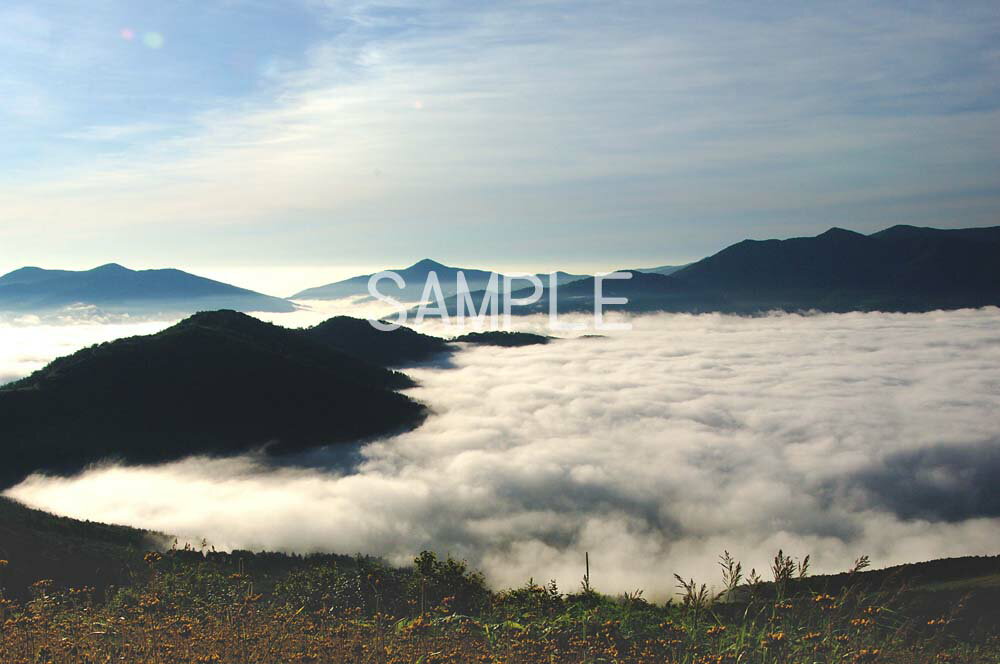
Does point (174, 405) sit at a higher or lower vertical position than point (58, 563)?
lower

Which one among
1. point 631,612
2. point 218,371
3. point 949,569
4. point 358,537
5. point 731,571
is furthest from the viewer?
point 218,371

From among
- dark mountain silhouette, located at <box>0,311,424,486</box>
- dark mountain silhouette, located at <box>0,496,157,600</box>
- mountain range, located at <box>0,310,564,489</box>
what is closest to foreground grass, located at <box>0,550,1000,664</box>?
dark mountain silhouette, located at <box>0,496,157,600</box>

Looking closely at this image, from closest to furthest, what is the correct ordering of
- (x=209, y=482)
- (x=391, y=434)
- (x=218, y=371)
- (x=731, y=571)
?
(x=731, y=571) → (x=209, y=482) → (x=218, y=371) → (x=391, y=434)

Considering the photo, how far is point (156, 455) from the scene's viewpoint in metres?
151

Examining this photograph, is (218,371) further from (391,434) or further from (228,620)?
(228,620)

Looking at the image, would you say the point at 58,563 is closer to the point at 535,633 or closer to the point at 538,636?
the point at 535,633

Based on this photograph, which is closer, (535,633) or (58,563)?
(535,633)

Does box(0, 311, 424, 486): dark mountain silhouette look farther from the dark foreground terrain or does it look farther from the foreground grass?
the foreground grass

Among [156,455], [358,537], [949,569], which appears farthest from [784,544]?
[156,455]

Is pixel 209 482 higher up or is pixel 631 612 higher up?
pixel 631 612

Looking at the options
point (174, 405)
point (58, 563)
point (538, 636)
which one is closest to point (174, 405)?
point (174, 405)

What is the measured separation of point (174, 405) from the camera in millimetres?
164375

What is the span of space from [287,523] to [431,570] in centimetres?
10632

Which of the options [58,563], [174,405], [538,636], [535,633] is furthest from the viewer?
[174,405]
